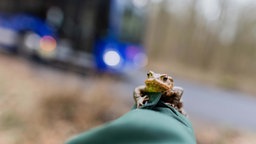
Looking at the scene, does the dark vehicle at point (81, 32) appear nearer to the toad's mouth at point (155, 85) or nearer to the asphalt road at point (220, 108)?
the asphalt road at point (220, 108)

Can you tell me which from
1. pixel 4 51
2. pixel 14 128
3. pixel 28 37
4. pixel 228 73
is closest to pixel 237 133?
pixel 14 128

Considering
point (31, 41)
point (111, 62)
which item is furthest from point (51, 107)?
point (31, 41)

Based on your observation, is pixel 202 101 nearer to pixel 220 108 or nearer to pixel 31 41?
pixel 220 108

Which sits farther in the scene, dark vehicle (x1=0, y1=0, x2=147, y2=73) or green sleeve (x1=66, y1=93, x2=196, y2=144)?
dark vehicle (x1=0, y1=0, x2=147, y2=73)

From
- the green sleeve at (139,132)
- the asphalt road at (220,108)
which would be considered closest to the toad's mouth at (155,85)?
the green sleeve at (139,132)

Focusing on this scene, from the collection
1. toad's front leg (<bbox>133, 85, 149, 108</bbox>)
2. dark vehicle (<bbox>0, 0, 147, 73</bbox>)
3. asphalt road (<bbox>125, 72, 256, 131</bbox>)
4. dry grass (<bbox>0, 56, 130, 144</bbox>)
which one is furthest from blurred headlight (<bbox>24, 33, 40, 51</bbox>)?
toad's front leg (<bbox>133, 85, 149, 108</bbox>)

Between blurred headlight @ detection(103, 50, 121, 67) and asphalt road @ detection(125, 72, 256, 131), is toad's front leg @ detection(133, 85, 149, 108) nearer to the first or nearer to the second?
asphalt road @ detection(125, 72, 256, 131)
